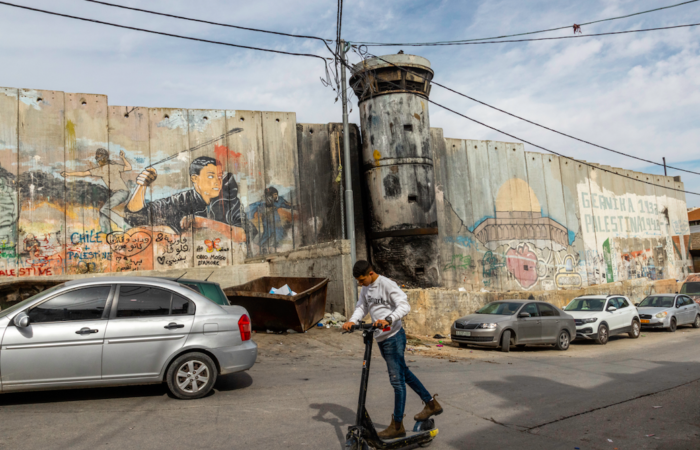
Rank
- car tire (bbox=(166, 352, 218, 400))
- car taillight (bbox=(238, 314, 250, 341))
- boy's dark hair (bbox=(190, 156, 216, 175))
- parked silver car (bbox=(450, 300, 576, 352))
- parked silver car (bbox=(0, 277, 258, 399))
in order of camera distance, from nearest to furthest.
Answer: parked silver car (bbox=(0, 277, 258, 399)) < car tire (bbox=(166, 352, 218, 400)) < car taillight (bbox=(238, 314, 250, 341)) < parked silver car (bbox=(450, 300, 576, 352)) < boy's dark hair (bbox=(190, 156, 216, 175))

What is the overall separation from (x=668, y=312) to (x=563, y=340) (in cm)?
694

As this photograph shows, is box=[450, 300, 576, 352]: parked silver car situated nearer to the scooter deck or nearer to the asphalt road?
the asphalt road

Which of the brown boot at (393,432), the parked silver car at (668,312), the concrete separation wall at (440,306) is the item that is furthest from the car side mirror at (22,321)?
the parked silver car at (668,312)

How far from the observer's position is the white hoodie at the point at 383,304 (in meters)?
4.61

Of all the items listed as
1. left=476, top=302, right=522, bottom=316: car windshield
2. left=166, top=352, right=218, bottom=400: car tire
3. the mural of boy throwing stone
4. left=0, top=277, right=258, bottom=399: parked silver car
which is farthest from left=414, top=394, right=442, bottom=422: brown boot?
the mural of boy throwing stone

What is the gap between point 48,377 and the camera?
573 centimetres

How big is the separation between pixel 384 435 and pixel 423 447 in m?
0.42

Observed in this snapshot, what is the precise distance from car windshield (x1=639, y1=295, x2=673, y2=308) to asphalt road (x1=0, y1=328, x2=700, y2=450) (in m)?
10.6

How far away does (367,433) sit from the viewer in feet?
14.0

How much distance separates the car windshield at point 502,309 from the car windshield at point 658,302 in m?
8.62

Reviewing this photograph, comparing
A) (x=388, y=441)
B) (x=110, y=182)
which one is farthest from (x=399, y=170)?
(x=388, y=441)

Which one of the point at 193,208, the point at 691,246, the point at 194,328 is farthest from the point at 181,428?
the point at 691,246

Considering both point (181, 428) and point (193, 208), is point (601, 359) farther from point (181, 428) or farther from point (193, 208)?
point (193, 208)

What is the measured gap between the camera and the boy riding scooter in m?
4.55
